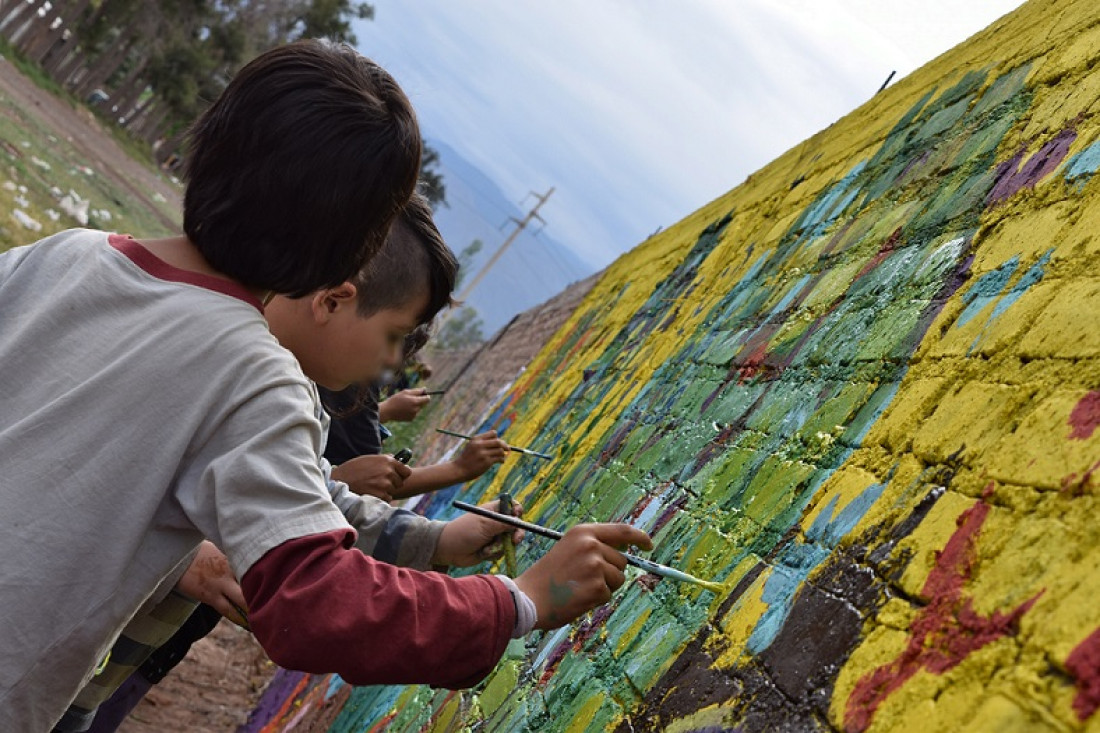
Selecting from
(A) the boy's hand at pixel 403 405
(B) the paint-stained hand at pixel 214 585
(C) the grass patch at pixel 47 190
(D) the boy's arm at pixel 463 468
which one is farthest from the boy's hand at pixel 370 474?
(C) the grass patch at pixel 47 190

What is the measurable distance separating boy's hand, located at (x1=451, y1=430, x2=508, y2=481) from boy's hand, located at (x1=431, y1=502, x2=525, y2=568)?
88 cm

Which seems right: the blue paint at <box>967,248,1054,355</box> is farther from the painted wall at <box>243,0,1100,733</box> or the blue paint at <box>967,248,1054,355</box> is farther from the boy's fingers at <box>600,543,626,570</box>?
the boy's fingers at <box>600,543,626,570</box>

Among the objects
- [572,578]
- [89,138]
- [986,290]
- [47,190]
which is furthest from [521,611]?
[89,138]

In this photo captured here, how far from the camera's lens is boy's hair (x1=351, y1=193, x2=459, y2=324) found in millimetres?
2326

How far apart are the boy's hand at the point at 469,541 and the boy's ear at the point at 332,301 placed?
0.71 m

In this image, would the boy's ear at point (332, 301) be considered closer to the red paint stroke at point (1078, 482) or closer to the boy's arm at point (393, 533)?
the boy's arm at point (393, 533)

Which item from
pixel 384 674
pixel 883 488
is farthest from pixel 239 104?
pixel 883 488

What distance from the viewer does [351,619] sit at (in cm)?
146

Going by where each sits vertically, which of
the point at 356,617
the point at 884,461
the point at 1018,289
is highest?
the point at 1018,289

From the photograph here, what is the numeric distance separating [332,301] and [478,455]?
147 cm

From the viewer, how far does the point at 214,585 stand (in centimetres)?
240

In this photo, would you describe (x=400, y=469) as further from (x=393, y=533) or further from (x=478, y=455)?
(x=393, y=533)

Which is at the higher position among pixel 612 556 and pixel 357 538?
pixel 612 556

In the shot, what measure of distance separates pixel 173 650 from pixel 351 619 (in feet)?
4.86
